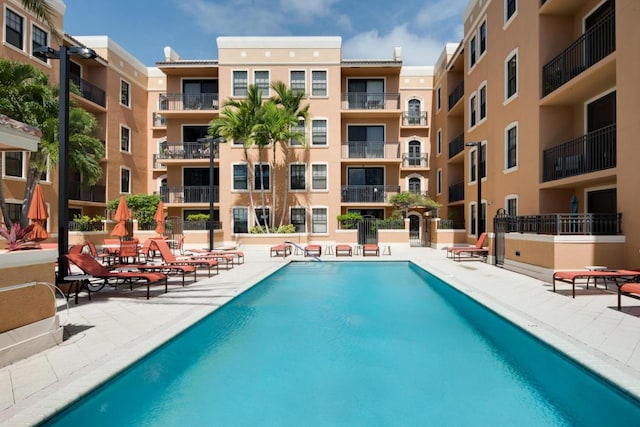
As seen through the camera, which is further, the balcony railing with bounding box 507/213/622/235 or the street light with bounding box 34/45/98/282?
the balcony railing with bounding box 507/213/622/235

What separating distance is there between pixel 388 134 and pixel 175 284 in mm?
21426

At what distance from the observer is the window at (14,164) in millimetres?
18083

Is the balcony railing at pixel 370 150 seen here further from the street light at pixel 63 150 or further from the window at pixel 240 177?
the street light at pixel 63 150

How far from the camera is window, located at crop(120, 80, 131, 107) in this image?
27.3m

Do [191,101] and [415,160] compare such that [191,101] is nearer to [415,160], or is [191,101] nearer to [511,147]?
[415,160]

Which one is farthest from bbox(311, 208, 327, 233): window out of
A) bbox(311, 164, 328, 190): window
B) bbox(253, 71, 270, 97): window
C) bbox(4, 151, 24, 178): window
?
bbox(4, 151, 24, 178): window

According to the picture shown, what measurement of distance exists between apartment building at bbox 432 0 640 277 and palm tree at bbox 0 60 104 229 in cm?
1967

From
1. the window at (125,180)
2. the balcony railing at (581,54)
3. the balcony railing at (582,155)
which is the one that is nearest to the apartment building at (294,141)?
the window at (125,180)

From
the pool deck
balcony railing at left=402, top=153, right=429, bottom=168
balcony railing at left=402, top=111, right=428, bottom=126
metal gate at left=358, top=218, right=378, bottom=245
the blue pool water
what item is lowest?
the blue pool water

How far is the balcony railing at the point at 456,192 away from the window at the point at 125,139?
2389 centimetres

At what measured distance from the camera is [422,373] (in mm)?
Result: 5277

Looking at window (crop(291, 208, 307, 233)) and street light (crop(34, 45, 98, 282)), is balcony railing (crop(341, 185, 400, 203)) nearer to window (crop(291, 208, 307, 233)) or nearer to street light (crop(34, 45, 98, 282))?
window (crop(291, 208, 307, 233))

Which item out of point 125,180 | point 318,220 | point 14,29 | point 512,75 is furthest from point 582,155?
point 125,180

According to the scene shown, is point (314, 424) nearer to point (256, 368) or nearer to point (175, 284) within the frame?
point (256, 368)
